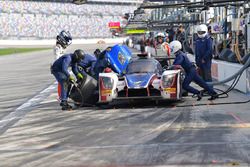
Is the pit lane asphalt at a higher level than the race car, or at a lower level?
lower

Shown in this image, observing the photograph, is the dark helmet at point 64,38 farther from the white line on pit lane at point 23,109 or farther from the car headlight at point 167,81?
the car headlight at point 167,81

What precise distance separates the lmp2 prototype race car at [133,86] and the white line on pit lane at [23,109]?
1289 millimetres

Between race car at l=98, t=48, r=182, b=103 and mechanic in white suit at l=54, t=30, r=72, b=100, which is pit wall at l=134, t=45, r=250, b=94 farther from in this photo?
mechanic in white suit at l=54, t=30, r=72, b=100

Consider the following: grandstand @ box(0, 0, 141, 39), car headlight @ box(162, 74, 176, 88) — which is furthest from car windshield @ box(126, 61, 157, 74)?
grandstand @ box(0, 0, 141, 39)

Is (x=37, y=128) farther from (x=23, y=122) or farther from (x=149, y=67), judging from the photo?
(x=149, y=67)

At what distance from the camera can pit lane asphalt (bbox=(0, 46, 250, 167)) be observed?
22.1 ft

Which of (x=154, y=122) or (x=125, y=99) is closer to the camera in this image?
(x=154, y=122)

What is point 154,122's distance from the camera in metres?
9.70

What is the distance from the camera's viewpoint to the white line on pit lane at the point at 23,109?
34.8 feet

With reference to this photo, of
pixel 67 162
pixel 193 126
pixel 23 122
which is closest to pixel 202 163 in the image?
pixel 67 162

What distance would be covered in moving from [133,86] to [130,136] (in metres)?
3.42

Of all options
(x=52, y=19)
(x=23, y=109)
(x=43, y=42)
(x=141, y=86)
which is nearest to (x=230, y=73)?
(x=141, y=86)

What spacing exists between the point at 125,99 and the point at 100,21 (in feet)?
325

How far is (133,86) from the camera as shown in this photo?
11.7 m
